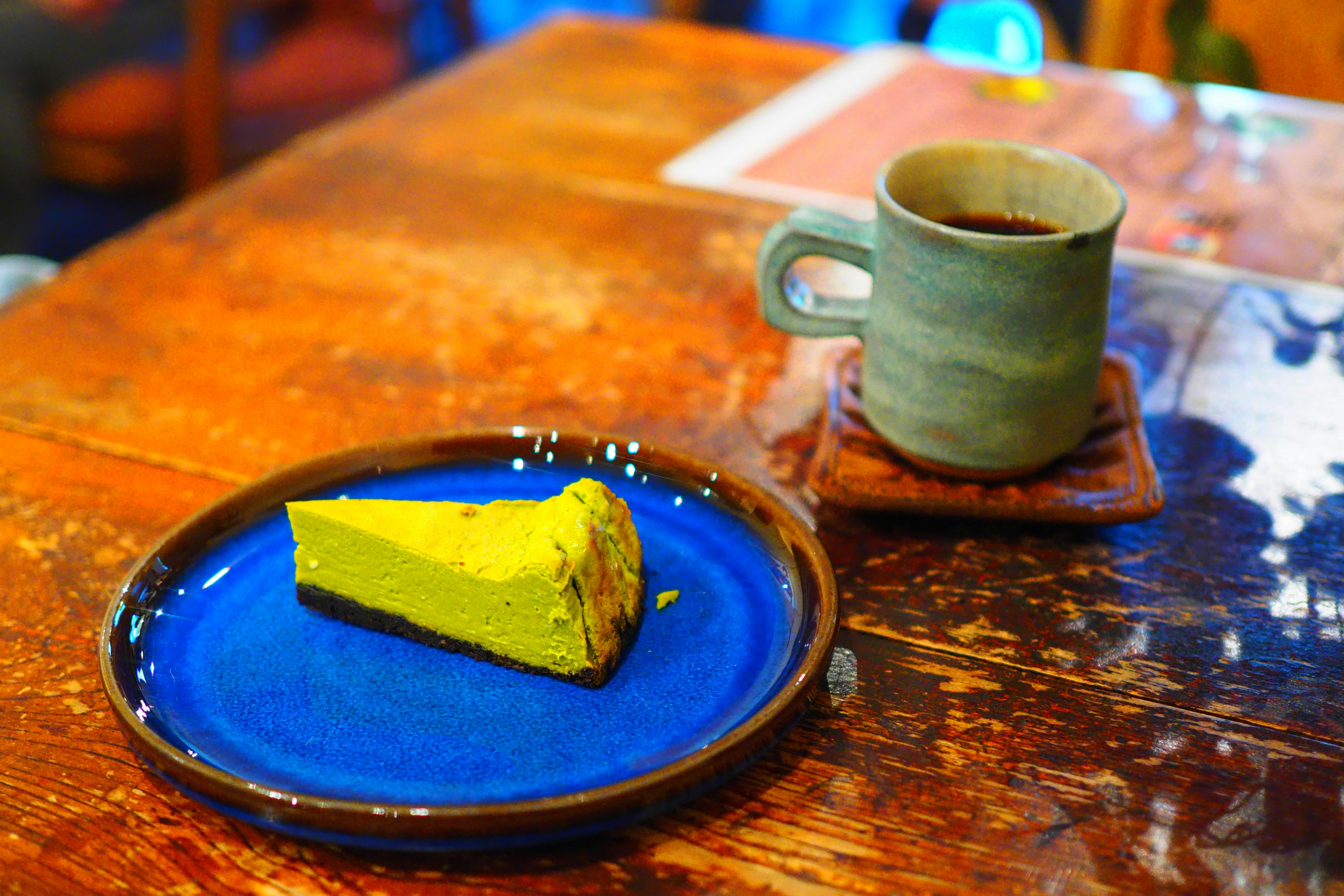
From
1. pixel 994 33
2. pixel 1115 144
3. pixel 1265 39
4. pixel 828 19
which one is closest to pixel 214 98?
pixel 994 33

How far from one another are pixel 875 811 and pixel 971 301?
0.99 ft

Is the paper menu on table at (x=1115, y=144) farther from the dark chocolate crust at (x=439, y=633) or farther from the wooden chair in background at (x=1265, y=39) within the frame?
the dark chocolate crust at (x=439, y=633)

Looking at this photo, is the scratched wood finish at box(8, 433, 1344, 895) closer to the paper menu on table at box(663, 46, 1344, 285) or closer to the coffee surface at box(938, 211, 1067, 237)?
the coffee surface at box(938, 211, 1067, 237)

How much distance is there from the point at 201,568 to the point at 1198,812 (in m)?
0.54

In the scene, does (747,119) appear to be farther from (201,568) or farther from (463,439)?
(201,568)

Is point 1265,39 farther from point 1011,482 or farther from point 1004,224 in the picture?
point 1011,482

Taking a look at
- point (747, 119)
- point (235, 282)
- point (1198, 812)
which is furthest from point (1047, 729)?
point (747, 119)

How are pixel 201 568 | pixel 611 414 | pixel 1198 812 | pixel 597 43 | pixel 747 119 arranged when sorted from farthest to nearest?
pixel 597 43 → pixel 747 119 → pixel 611 414 → pixel 201 568 → pixel 1198 812

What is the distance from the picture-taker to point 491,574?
604 millimetres

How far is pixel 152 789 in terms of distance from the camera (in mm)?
578

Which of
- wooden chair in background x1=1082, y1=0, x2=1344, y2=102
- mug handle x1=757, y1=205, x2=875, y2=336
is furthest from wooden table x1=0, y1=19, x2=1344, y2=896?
wooden chair in background x1=1082, y1=0, x2=1344, y2=102

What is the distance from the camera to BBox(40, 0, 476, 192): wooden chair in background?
2.52 meters

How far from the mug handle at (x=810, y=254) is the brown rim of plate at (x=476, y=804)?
14 centimetres

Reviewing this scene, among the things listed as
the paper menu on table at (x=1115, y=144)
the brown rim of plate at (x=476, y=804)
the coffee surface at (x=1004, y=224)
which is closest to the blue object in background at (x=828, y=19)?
the paper menu on table at (x=1115, y=144)
